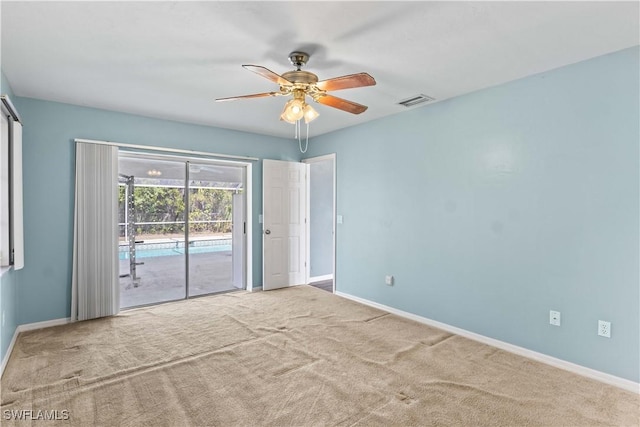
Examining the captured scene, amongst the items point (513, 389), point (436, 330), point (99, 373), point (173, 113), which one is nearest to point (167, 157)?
point (173, 113)

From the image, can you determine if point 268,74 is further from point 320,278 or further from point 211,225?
point 320,278

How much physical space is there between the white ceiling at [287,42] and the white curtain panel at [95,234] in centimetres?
85

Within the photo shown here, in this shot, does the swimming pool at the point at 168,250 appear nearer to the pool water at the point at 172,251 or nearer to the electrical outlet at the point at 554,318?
the pool water at the point at 172,251

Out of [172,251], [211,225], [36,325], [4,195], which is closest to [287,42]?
[4,195]

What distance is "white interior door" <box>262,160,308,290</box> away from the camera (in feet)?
18.0

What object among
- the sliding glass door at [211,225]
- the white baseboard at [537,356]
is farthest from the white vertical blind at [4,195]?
the white baseboard at [537,356]

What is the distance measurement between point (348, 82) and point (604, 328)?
2.80 m

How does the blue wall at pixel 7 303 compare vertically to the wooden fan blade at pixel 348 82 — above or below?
below

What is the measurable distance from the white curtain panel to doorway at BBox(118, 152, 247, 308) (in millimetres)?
392

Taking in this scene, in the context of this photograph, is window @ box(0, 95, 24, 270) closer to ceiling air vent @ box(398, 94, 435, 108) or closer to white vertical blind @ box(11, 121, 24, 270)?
white vertical blind @ box(11, 121, 24, 270)

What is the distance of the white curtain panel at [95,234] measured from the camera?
3.95 m

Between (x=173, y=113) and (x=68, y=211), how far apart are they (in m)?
1.71

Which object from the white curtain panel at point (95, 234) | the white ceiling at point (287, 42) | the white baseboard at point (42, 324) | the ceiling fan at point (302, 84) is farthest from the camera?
the white curtain panel at point (95, 234)

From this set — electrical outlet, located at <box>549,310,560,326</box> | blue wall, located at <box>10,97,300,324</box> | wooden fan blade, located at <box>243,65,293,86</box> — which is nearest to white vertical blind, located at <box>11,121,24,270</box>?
blue wall, located at <box>10,97,300,324</box>
